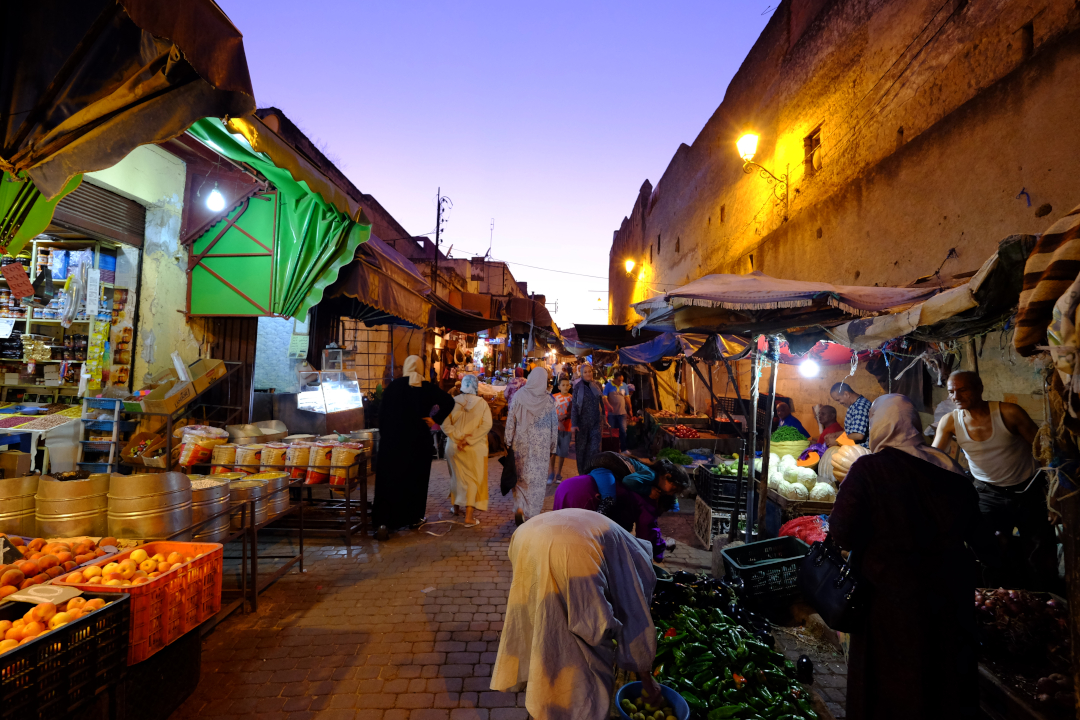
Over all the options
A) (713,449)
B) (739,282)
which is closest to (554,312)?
(713,449)

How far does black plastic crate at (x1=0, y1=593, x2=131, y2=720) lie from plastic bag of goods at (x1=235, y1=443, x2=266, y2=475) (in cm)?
301

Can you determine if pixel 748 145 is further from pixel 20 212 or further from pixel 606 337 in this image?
pixel 20 212

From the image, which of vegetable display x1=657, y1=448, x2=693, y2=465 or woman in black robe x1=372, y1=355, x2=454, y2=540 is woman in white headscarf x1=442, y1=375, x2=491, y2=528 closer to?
woman in black robe x1=372, y1=355, x2=454, y2=540

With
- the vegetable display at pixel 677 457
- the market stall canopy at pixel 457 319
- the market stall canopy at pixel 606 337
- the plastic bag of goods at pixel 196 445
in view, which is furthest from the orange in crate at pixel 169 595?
the market stall canopy at pixel 606 337

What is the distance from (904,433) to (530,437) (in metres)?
4.57

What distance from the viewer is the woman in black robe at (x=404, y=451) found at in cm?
629

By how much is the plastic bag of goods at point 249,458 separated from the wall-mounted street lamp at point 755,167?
10.6m

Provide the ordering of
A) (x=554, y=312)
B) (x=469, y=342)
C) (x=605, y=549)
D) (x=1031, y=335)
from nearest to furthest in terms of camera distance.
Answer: (x=1031, y=335) → (x=605, y=549) → (x=469, y=342) → (x=554, y=312)

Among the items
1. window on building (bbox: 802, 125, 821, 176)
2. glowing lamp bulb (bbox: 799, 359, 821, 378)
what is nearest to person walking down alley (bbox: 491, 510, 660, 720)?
glowing lamp bulb (bbox: 799, 359, 821, 378)

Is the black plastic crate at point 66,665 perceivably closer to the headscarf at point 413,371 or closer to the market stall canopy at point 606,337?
the headscarf at point 413,371

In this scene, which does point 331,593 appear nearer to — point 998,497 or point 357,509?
point 357,509

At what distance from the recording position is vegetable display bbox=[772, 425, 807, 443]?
7723 mm

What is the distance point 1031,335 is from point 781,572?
3240 millimetres

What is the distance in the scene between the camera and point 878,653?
2723 millimetres
